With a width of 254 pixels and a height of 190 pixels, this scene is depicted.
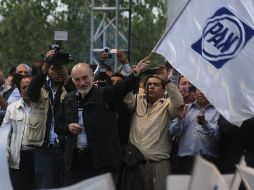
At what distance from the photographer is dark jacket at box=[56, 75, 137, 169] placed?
796 centimetres

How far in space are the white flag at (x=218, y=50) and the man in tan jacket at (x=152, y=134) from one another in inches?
26.6

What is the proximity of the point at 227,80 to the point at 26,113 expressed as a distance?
267cm

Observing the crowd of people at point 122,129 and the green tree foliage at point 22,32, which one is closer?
the crowd of people at point 122,129

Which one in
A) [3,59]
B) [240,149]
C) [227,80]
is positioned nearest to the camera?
[227,80]

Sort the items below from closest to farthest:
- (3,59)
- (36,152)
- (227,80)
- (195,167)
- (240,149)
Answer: (195,167), (227,80), (240,149), (36,152), (3,59)

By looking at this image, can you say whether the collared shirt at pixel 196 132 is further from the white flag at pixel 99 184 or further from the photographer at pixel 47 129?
the white flag at pixel 99 184

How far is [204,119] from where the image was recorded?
788cm

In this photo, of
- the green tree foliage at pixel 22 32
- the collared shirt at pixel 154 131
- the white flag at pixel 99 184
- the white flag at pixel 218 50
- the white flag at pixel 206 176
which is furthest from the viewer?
the green tree foliage at pixel 22 32

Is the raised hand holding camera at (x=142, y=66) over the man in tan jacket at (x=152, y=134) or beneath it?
over

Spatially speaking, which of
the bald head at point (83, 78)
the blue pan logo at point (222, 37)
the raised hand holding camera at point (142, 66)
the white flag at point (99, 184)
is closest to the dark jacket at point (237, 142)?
the blue pan logo at point (222, 37)

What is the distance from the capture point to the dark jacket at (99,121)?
796cm

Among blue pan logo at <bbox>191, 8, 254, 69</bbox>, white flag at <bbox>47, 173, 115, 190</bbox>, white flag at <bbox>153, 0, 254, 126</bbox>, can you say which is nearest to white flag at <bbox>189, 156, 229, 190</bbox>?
white flag at <bbox>47, 173, 115, 190</bbox>

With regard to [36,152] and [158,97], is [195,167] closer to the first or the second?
[158,97]

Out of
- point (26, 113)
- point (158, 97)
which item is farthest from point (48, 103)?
point (158, 97)
